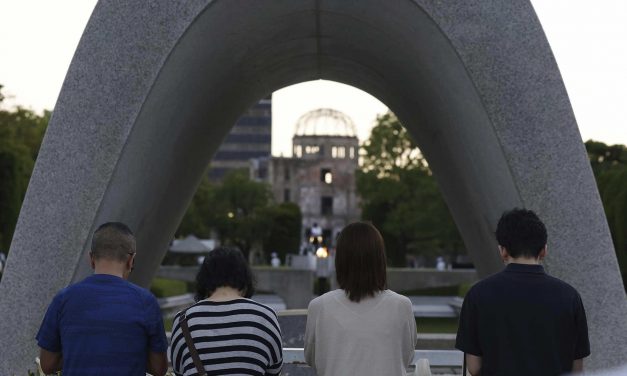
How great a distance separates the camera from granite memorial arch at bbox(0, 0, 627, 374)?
6.96m

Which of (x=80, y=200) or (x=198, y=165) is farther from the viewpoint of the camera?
(x=198, y=165)

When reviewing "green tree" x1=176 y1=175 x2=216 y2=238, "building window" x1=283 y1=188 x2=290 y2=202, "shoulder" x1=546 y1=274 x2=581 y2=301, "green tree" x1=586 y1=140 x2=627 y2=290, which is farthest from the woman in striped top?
"building window" x1=283 y1=188 x2=290 y2=202

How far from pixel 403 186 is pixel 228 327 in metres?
43.9

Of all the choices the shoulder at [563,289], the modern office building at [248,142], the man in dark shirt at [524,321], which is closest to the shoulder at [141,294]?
the man in dark shirt at [524,321]

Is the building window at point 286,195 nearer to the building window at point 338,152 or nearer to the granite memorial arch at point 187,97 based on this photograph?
the building window at point 338,152

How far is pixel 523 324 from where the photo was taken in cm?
419

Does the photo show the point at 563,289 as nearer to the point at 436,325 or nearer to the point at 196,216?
the point at 436,325

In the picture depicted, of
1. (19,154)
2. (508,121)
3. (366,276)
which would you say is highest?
(19,154)

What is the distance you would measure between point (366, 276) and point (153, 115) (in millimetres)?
3710

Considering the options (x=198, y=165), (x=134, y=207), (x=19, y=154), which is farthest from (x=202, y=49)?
(x=19, y=154)

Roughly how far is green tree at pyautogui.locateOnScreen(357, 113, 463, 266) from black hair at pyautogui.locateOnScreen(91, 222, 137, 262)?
130 feet

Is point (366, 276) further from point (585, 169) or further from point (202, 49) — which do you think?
point (202, 49)

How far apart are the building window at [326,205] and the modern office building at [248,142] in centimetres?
4283

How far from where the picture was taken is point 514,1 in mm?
7098
